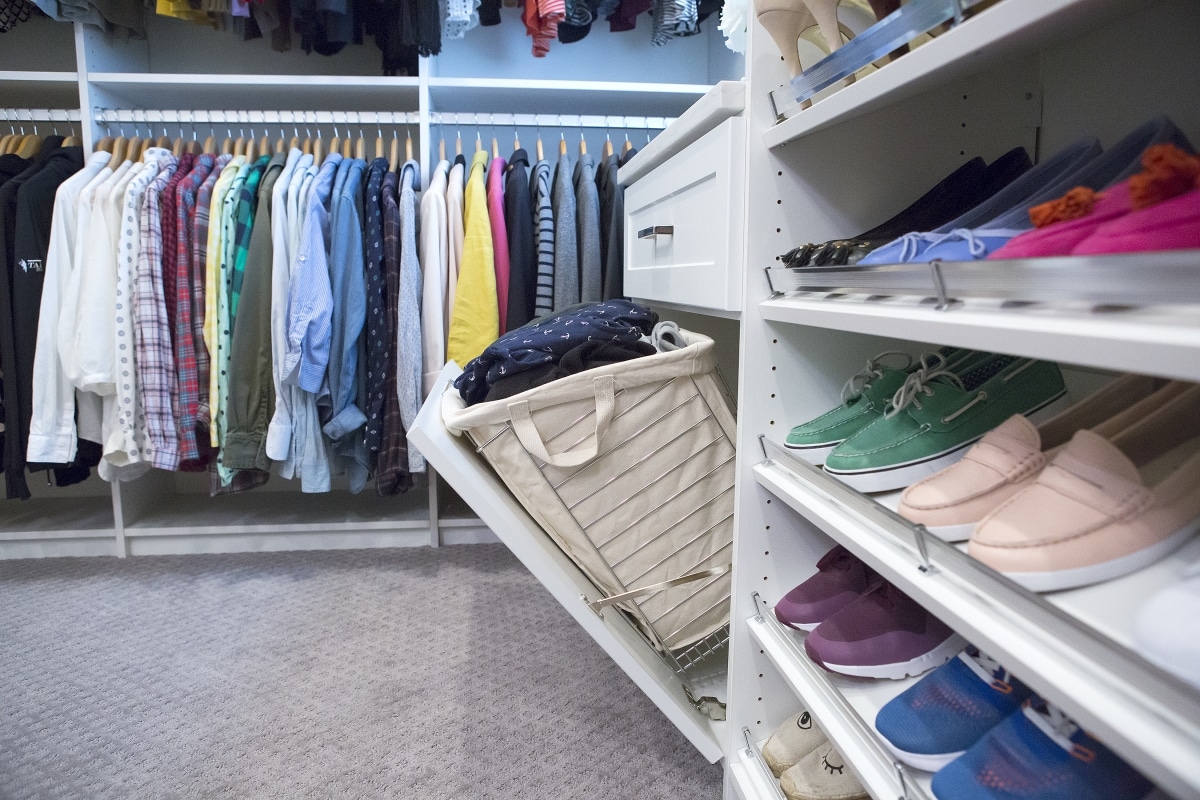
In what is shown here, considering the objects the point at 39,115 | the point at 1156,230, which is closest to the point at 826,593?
the point at 1156,230

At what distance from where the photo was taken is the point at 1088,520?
1.59ft

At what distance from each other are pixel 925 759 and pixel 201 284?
6.16 feet

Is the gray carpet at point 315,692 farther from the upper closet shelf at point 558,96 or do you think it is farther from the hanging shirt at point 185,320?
the upper closet shelf at point 558,96

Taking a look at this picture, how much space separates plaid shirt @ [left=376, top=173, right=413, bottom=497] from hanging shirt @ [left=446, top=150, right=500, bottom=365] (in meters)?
0.16

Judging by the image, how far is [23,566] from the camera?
202 cm

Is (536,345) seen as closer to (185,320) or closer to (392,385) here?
(392,385)

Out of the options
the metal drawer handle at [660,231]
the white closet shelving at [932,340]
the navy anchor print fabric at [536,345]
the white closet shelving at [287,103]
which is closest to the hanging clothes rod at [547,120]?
the white closet shelving at [287,103]

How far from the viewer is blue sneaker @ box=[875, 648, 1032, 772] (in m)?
0.62

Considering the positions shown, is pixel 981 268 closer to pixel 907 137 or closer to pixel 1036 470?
pixel 1036 470

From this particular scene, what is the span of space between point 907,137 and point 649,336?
0.48 meters

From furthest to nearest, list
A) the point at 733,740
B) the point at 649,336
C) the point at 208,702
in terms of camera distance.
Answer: the point at 208,702 → the point at 649,336 → the point at 733,740

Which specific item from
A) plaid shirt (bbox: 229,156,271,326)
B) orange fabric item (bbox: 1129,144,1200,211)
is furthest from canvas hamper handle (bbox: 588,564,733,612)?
plaid shirt (bbox: 229,156,271,326)

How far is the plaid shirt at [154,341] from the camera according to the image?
1.80 metres

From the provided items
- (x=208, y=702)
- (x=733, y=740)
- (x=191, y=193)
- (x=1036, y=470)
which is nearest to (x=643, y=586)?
(x=733, y=740)
